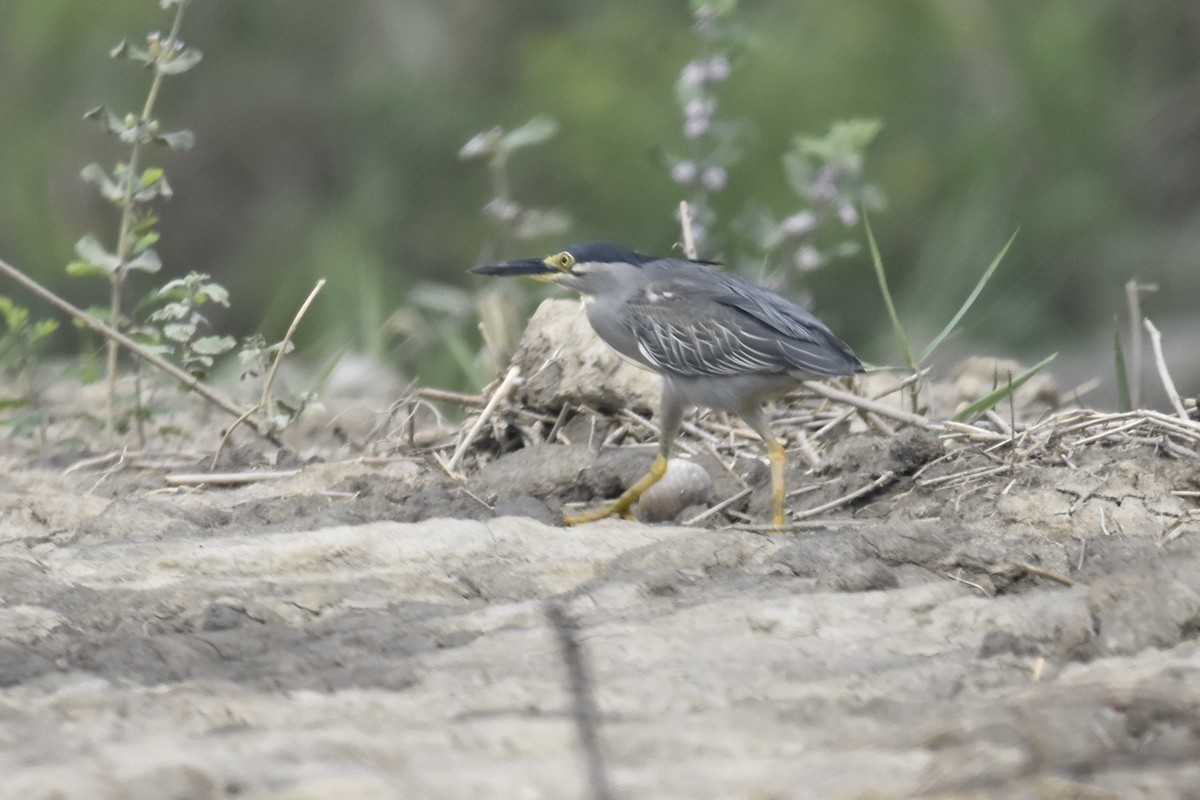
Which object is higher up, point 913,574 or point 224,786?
point 913,574

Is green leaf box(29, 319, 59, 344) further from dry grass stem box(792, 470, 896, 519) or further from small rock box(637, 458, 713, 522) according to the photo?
dry grass stem box(792, 470, 896, 519)

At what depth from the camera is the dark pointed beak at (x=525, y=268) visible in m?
4.68

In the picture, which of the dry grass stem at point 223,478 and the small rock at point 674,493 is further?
the dry grass stem at point 223,478

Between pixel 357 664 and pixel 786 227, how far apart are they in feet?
10.8

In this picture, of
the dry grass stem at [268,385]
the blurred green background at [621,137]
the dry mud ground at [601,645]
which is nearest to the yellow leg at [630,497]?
the dry mud ground at [601,645]

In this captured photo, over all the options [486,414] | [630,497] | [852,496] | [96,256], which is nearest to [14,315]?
[96,256]

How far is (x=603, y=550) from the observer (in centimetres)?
354

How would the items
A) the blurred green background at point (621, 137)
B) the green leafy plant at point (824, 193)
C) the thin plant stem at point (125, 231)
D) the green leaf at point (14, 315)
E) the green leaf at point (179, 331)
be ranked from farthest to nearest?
the blurred green background at point (621, 137) < the green leafy plant at point (824, 193) < the green leaf at point (14, 315) < the thin plant stem at point (125, 231) < the green leaf at point (179, 331)

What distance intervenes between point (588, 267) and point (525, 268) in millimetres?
186

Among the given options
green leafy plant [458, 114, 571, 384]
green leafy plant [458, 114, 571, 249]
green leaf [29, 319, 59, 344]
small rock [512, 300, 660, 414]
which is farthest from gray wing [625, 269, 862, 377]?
green leaf [29, 319, 59, 344]

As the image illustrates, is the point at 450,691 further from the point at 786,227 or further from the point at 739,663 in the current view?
the point at 786,227

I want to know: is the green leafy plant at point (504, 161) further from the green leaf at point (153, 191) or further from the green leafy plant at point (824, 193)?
the green leaf at point (153, 191)

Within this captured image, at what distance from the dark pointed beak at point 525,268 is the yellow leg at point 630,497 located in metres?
0.71

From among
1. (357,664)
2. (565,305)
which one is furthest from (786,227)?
(357,664)
